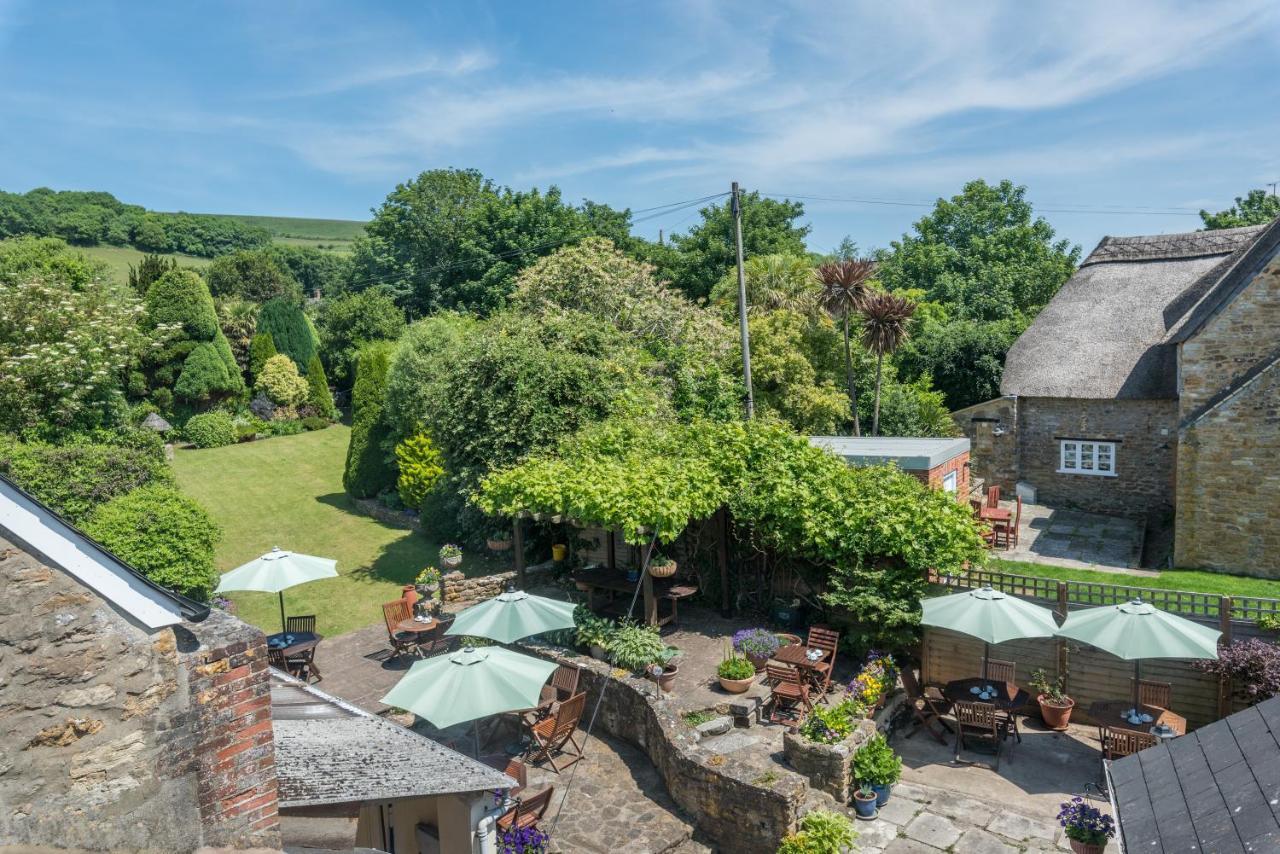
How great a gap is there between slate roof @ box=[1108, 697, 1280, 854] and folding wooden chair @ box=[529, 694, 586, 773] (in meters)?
7.36

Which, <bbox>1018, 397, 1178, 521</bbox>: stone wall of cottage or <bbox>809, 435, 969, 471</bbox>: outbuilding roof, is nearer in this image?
<bbox>809, 435, 969, 471</bbox>: outbuilding roof

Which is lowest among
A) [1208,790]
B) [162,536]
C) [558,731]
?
[558,731]

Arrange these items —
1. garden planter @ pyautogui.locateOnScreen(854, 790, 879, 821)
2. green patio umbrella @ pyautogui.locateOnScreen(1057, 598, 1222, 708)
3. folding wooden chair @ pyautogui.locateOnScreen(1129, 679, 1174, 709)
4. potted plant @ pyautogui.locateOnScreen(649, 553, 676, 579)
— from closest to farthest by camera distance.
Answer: garden planter @ pyautogui.locateOnScreen(854, 790, 879, 821), green patio umbrella @ pyautogui.locateOnScreen(1057, 598, 1222, 708), folding wooden chair @ pyautogui.locateOnScreen(1129, 679, 1174, 709), potted plant @ pyautogui.locateOnScreen(649, 553, 676, 579)

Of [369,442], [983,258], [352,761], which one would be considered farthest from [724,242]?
[352,761]

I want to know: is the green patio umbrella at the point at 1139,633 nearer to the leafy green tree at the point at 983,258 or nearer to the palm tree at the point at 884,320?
the palm tree at the point at 884,320

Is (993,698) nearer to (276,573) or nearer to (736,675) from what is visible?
(736,675)

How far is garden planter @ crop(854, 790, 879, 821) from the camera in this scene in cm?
1053

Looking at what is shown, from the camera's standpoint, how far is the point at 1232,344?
19188 mm

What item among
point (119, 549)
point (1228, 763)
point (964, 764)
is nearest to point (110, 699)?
point (1228, 763)

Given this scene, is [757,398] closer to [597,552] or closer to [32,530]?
[597,552]

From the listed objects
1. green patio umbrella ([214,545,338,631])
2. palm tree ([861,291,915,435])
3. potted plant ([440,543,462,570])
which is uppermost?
palm tree ([861,291,915,435])

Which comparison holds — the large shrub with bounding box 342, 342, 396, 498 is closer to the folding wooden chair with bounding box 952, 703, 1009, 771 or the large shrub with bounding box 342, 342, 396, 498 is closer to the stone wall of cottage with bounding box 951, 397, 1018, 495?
the stone wall of cottage with bounding box 951, 397, 1018, 495

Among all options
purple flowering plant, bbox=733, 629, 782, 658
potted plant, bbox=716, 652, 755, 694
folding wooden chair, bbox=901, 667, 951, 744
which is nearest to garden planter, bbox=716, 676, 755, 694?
potted plant, bbox=716, 652, 755, 694

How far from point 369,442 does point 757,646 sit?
61.0ft
